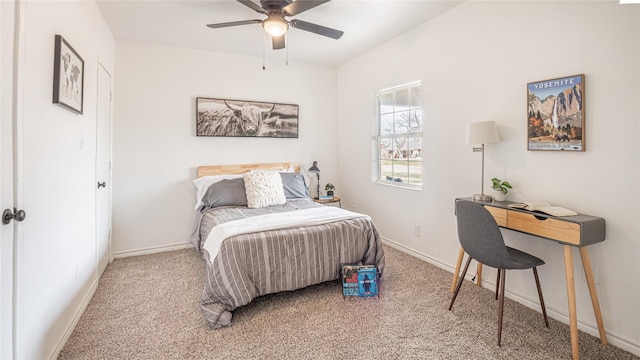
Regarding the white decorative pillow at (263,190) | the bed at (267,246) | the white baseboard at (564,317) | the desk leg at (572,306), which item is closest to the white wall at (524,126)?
the white baseboard at (564,317)

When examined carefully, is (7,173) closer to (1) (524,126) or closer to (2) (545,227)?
(2) (545,227)

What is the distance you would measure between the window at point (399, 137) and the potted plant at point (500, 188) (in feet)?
3.42

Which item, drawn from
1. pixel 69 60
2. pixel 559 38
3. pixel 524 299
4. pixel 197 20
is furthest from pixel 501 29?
pixel 69 60

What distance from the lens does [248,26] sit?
320 cm

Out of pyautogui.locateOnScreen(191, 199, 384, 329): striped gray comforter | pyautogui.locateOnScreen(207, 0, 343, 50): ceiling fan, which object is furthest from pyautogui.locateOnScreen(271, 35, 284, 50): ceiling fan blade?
pyautogui.locateOnScreen(191, 199, 384, 329): striped gray comforter

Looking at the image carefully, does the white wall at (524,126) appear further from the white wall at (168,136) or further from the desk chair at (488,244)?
the white wall at (168,136)

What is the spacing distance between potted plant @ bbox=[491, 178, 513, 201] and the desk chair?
0.45m

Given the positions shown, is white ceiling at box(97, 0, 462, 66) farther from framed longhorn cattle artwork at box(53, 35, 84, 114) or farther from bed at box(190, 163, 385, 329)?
bed at box(190, 163, 385, 329)

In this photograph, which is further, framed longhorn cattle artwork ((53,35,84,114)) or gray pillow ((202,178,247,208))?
gray pillow ((202,178,247,208))

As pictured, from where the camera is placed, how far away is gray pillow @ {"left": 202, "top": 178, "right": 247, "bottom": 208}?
3.38m

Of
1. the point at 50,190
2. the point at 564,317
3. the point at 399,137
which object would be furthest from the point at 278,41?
the point at 564,317

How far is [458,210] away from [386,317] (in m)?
0.95

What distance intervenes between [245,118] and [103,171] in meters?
1.78

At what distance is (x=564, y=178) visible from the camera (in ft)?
6.88
